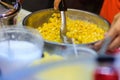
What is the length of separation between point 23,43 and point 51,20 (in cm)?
43

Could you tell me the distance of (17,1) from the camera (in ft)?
2.58

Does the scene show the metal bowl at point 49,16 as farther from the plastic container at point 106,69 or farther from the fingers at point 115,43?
the plastic container at point 106,69

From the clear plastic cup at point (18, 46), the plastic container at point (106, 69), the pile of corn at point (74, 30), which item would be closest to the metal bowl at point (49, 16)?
the pile of corn at point (74, 30)

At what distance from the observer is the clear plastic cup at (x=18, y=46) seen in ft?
1.65

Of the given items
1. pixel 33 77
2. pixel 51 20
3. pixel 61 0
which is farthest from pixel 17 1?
pixel 33 77

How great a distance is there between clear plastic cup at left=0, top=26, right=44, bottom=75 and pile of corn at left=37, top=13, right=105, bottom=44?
210 mm

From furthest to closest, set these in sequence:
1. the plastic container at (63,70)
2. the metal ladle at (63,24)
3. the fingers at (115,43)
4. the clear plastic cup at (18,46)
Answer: the metal ladle at (63,24) → the fingers at (115,43) → the clear plastic cup at (18,46) → the plastic container at (63,70)

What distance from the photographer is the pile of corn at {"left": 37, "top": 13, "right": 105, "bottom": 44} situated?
0.87m

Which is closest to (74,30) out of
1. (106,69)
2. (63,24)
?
(63,24)

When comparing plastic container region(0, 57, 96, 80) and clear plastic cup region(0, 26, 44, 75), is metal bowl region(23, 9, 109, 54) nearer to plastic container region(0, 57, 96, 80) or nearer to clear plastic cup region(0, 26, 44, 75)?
clear plastic cup region(0, 26, 44, 75)

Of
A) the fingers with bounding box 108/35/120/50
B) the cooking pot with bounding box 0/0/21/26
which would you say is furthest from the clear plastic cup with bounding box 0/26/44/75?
the fingers with bounding box 108/35/120/50

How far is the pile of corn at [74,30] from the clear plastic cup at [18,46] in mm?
210

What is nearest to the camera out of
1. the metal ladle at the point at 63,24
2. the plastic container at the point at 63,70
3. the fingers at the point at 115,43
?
the plastic container at the point at 63,70

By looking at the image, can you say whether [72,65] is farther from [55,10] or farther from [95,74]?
[55,10]
